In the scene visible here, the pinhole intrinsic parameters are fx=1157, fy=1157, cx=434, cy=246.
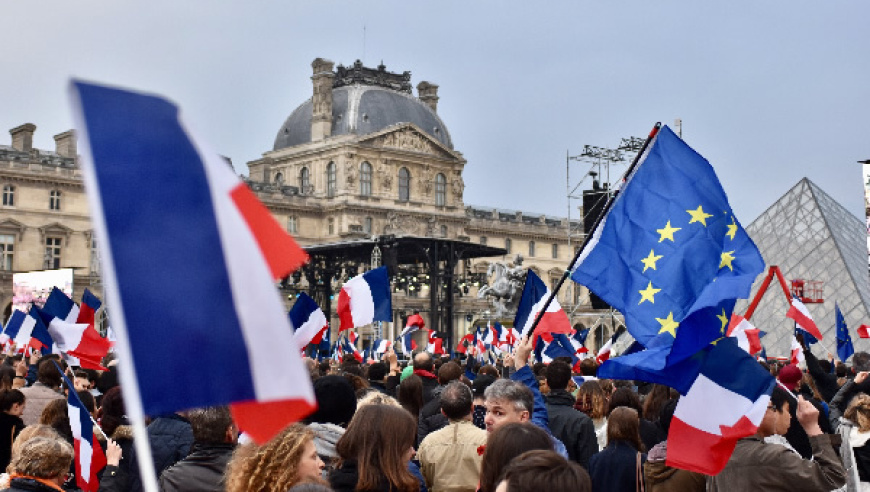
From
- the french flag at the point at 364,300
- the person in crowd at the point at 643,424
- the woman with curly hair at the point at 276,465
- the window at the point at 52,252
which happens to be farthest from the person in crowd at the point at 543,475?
the window at the point at 52,252

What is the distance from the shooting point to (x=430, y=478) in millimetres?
5180

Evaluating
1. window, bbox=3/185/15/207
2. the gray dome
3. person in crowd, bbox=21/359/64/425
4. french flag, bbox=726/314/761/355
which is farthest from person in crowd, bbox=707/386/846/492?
the gray dome

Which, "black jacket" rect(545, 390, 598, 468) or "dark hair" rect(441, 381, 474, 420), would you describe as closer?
"dark hair" rect(441, 381, 474, 420)

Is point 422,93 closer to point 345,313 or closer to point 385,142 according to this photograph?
point 385,142

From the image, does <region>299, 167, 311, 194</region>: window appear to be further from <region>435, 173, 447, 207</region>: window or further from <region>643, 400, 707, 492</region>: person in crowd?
<region>643, 400, 707, 492</region>: person in crowd

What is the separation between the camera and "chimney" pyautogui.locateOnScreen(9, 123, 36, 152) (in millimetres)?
54000

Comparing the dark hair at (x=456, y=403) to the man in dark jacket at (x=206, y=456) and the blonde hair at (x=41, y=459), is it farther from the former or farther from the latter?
the blonde hair at (x=41, y=459)

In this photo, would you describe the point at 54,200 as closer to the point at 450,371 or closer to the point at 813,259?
the point at 813,259

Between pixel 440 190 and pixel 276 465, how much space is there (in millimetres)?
62345

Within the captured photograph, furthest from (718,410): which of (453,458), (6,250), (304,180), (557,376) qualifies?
(304,180)

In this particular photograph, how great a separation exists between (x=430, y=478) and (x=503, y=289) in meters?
24.7

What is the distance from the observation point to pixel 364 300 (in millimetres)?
13570

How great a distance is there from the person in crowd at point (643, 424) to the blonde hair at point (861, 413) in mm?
964

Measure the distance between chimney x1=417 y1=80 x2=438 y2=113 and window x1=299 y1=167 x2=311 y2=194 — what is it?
9897 millimetres
